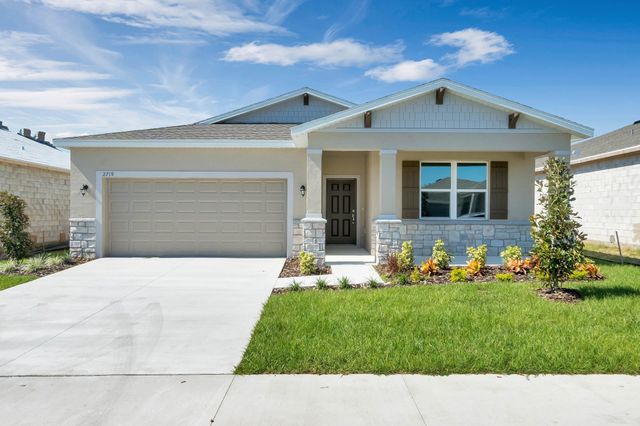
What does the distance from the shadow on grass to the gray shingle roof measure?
8103 millimetres

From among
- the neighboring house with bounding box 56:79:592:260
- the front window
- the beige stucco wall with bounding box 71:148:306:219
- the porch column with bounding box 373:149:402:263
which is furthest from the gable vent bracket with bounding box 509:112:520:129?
the beige stucco wall with bounding box 71:148:306:219

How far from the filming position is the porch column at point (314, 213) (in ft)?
36.5

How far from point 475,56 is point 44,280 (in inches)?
602

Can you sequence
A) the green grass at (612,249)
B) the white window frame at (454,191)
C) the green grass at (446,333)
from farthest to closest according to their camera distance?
the green grass at (612,249), the white window frame at (454,191), the green grass at (446,333)

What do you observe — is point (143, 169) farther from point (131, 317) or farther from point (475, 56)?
point (475, 56)

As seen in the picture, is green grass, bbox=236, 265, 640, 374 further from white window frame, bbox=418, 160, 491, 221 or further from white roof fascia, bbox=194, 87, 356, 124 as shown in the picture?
white roof fascia, bbox=194, 87, 356, 124

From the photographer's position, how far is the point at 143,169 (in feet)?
41.1

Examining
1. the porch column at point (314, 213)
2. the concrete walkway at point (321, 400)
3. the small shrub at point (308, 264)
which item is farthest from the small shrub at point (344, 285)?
the concrete walkway at point (321, 400)

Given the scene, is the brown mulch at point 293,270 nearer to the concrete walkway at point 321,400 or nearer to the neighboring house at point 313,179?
the neighboring house at point 313,179

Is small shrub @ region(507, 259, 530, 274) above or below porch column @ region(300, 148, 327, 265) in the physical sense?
below

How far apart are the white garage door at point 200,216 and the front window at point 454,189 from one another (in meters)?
4.26

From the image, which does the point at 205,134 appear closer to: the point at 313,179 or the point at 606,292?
the point at 313,179

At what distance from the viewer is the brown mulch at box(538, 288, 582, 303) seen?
7156 mm

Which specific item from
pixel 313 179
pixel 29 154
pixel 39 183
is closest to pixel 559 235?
pixel 313 179
